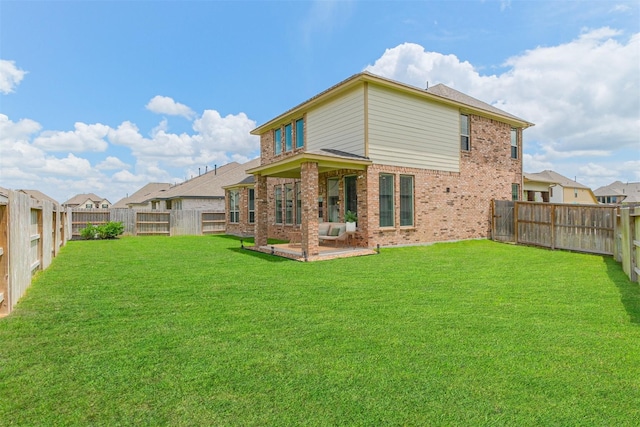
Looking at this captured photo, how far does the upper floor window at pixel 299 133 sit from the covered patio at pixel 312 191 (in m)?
2.48

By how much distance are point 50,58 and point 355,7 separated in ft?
35.0

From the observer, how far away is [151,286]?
645cm

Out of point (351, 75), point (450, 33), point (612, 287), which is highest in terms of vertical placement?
point (450, 33)

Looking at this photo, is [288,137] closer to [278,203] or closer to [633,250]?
[278,203]

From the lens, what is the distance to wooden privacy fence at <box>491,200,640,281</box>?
10134 millimetres

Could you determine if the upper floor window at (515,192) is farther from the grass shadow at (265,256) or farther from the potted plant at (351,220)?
the grass shadow at (265,256)

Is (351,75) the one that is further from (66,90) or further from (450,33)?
(66,90)

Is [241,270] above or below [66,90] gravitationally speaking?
below

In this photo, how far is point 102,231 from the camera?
714 inches

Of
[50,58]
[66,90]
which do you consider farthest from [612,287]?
[66,90]

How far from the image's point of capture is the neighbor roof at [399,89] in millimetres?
11266

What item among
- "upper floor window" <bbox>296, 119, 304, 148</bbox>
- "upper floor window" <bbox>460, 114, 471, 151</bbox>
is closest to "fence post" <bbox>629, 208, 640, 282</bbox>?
"upper floor window" <bbox>460, 114, 471, 151</bbox>

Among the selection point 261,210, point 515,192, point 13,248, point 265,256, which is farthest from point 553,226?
point 13,248

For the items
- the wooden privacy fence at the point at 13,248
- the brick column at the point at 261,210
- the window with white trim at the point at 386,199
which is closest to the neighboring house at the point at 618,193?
the window with white trim at the point at 386,199
